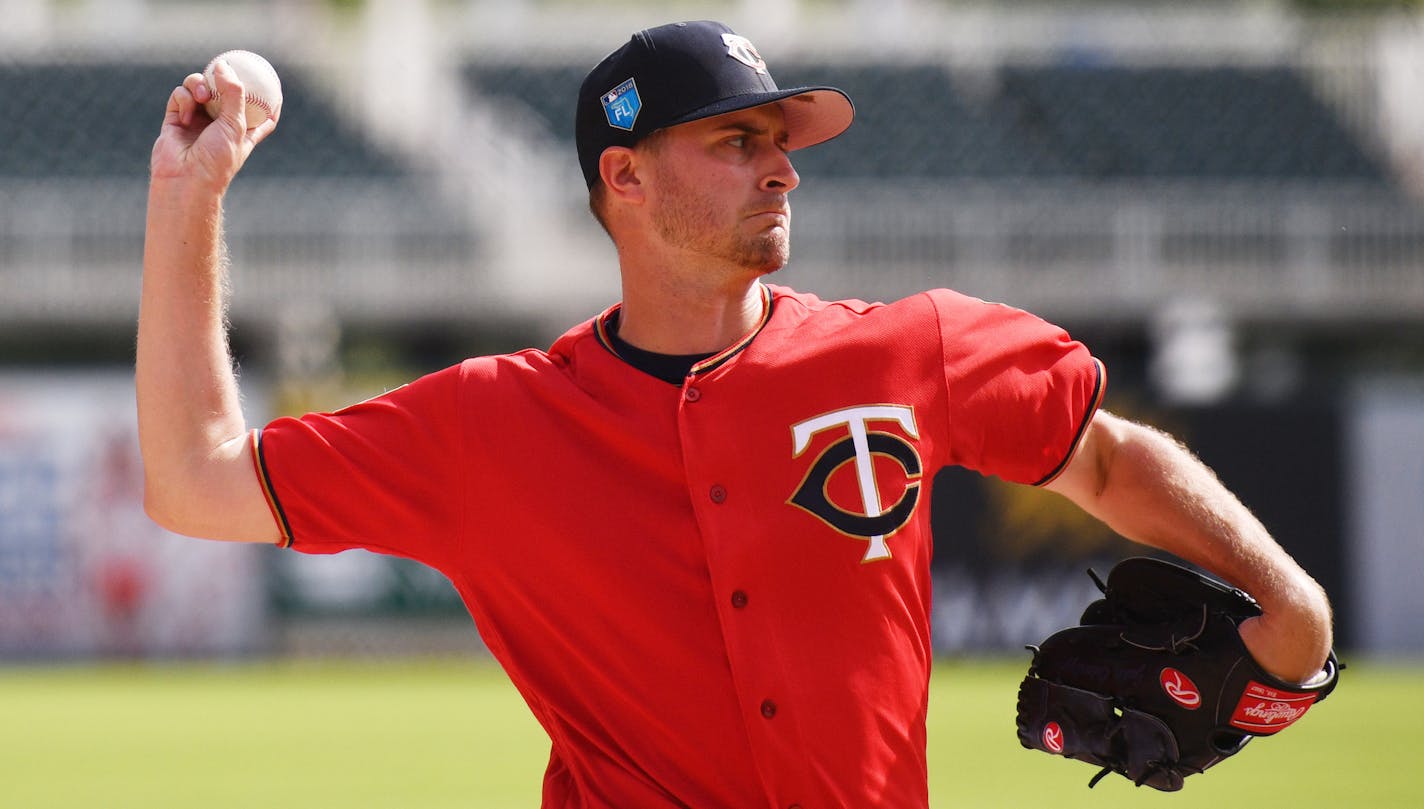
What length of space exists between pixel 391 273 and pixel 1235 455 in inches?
356

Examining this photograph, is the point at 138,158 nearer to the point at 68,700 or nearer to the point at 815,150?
the point at 815,150

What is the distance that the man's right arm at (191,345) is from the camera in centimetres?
320

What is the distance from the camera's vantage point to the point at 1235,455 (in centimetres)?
1598

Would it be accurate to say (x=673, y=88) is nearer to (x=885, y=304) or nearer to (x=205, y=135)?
(x=885, y=304)

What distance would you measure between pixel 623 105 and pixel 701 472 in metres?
0.68

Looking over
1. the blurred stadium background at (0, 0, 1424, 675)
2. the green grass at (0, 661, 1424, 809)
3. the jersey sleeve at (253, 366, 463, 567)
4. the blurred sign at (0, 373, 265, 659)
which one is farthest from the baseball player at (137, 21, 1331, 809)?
the blurred sign at (0, 373, 265, 659)

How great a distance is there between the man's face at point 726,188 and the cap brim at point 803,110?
0.17 feet

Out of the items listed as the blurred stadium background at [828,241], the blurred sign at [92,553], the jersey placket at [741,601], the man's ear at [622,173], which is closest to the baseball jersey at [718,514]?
the jersey placket at [741,601]

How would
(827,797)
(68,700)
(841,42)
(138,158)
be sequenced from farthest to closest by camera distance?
(841,42) → (138,158) → (68,700) → (827,797)

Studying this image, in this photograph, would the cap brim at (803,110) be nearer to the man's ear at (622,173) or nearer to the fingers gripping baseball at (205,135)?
the man's ear at (622,173)

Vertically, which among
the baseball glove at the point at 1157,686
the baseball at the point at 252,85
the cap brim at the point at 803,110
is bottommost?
the baseball glove at the point at 1157,686

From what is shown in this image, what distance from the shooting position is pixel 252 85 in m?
3.32

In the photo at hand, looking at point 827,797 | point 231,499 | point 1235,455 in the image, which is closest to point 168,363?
point 231,499

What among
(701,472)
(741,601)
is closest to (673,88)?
(701,472)
